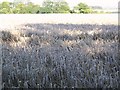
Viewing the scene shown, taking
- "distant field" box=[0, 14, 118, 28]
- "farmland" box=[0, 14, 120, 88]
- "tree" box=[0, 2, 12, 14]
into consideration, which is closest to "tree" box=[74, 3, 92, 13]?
"tree" box=[0, 2, 12, 14]

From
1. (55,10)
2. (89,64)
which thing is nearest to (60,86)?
(89,64)

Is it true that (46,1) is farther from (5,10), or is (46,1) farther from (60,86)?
(60,86)

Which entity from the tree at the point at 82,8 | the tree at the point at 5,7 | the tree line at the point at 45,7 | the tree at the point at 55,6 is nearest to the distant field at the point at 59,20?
the tree at the point at 55,6

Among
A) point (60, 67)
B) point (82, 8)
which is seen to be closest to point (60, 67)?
point (60, 67)

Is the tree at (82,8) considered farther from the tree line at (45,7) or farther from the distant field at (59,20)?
the distant field at (59,20)

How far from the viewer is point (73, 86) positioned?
351 centimetres

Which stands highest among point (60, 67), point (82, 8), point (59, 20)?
point (60, 67)

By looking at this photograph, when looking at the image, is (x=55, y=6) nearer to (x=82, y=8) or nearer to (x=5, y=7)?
(x=82, y=8)

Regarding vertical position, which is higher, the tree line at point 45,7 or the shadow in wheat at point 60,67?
the shadow in wheat at point 60,67

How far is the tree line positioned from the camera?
97.4 ft

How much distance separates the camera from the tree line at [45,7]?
29678 millimetres

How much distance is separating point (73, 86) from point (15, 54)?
1384mm

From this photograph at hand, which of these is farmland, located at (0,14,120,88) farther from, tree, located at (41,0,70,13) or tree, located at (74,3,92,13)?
tree, located at (74,3,92,13)

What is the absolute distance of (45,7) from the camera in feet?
97.7
